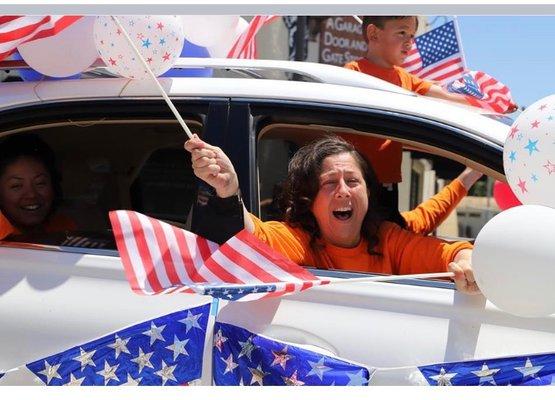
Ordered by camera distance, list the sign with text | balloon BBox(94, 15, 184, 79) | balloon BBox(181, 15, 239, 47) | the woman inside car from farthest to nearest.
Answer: the sign with text, balloon BBox(181, 15, 239, 47), the woman inside car, balloon BBox(94, 15, 184, 79)

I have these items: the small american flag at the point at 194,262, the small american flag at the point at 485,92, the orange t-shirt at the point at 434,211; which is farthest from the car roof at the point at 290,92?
the small american flag at the point at 485,92

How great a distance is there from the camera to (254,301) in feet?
8.82

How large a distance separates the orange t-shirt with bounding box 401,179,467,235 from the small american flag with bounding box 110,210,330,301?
103 centimetres

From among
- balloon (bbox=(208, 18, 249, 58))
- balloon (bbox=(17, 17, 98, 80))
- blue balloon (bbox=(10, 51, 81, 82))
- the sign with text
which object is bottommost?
blue balloon (bbox=(10, 51, 81, 82))

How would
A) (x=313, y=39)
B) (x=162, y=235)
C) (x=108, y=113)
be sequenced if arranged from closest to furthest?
(x=162, y=235) → (x=108, y=113) → (x=313, y=39)

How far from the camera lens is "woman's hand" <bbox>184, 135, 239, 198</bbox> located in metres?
2.71

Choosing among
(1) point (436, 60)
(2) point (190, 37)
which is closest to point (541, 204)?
(2) point (190, 37)

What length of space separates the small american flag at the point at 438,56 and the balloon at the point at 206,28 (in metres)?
1.56

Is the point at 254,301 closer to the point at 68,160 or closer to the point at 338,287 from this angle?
the point at 338,287

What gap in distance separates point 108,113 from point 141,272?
72 centimetres

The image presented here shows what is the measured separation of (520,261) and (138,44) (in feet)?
5.09

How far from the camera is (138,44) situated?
3.09 metres

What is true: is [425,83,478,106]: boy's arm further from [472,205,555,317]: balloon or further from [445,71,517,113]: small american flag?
[472,205,555,317]: balloon

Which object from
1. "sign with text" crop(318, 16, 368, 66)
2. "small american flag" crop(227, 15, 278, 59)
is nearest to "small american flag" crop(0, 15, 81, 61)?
"small american flag" crop(227, 15, 278, 59)
